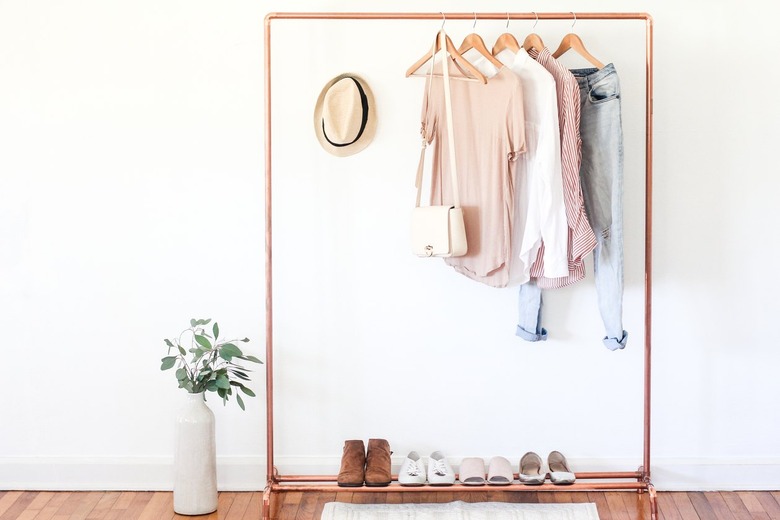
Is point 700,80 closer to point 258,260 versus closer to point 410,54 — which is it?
point 410,54

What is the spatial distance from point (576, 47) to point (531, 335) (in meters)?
1.03

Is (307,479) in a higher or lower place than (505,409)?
lower

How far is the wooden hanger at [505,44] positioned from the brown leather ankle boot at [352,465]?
1497 millimetres

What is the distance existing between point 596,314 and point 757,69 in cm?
107

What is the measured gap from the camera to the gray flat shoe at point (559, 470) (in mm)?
2830

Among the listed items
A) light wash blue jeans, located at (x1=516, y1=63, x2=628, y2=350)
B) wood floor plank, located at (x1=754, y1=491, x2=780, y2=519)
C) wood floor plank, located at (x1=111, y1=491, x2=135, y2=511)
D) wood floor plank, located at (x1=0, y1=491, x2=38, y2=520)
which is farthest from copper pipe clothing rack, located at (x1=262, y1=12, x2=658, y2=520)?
wood floor plank, located at (x1=0, y1=491, x2=38, y2=520)

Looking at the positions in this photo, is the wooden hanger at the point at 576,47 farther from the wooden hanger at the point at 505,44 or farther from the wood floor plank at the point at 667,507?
the wood floor plank at the point at 667,507

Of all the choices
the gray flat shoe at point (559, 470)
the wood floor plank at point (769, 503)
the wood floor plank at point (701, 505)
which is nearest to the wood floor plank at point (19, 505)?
the gray flat shoe at point (559, 470)

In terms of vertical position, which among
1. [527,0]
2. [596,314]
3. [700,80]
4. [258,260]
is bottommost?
[596,314]

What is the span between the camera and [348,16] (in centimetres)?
271

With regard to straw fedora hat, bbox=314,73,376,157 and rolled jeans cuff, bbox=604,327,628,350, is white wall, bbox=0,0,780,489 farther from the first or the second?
rolled jeans cuff, bbox=604,327,628,350

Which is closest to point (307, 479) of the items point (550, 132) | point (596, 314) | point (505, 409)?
point (505, 409)

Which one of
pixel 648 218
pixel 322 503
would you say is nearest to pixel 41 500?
pixel 322 503

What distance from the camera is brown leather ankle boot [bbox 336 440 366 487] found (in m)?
2.77
